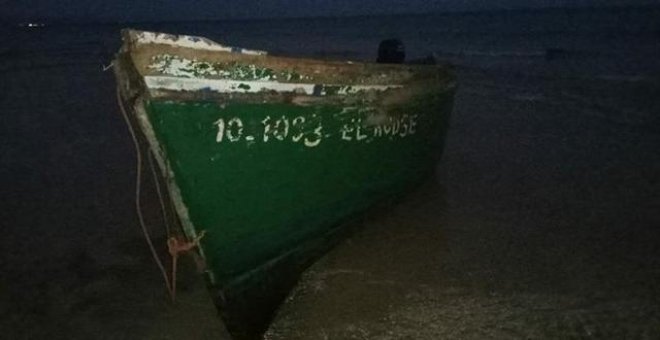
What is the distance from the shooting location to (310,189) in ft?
14.0

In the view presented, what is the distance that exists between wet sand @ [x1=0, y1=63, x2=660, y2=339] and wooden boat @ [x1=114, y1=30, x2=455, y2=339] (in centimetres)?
38

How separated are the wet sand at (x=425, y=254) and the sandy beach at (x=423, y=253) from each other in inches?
0.6

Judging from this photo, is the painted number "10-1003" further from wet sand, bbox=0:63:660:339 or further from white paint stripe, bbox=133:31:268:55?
wet sand, bbox=0:63:660:339

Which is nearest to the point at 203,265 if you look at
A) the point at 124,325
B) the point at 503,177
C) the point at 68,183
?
the point at 124,325

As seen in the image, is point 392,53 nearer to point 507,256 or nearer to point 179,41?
point 507,256

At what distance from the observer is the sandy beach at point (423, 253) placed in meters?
4.05

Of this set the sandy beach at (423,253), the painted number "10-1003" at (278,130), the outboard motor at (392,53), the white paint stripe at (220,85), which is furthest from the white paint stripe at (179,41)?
the outboard motor at (392,53)

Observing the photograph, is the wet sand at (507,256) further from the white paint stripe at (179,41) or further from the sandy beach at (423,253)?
the white paint stripe at (179,41)

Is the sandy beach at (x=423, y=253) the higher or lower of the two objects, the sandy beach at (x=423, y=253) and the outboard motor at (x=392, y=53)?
the lower

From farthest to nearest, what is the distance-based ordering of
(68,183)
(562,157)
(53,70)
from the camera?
(53,70), (562,157), (68,183)

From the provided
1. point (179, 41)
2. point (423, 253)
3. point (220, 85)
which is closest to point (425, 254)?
point (423, 253)

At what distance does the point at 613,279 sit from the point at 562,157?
379 cm

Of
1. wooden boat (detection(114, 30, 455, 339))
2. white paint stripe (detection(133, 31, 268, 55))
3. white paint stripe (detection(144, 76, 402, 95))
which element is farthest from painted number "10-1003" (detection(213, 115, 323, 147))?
white paint stripe (detection(133, 31, 268, 55))

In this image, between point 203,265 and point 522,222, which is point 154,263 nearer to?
point 203,265
